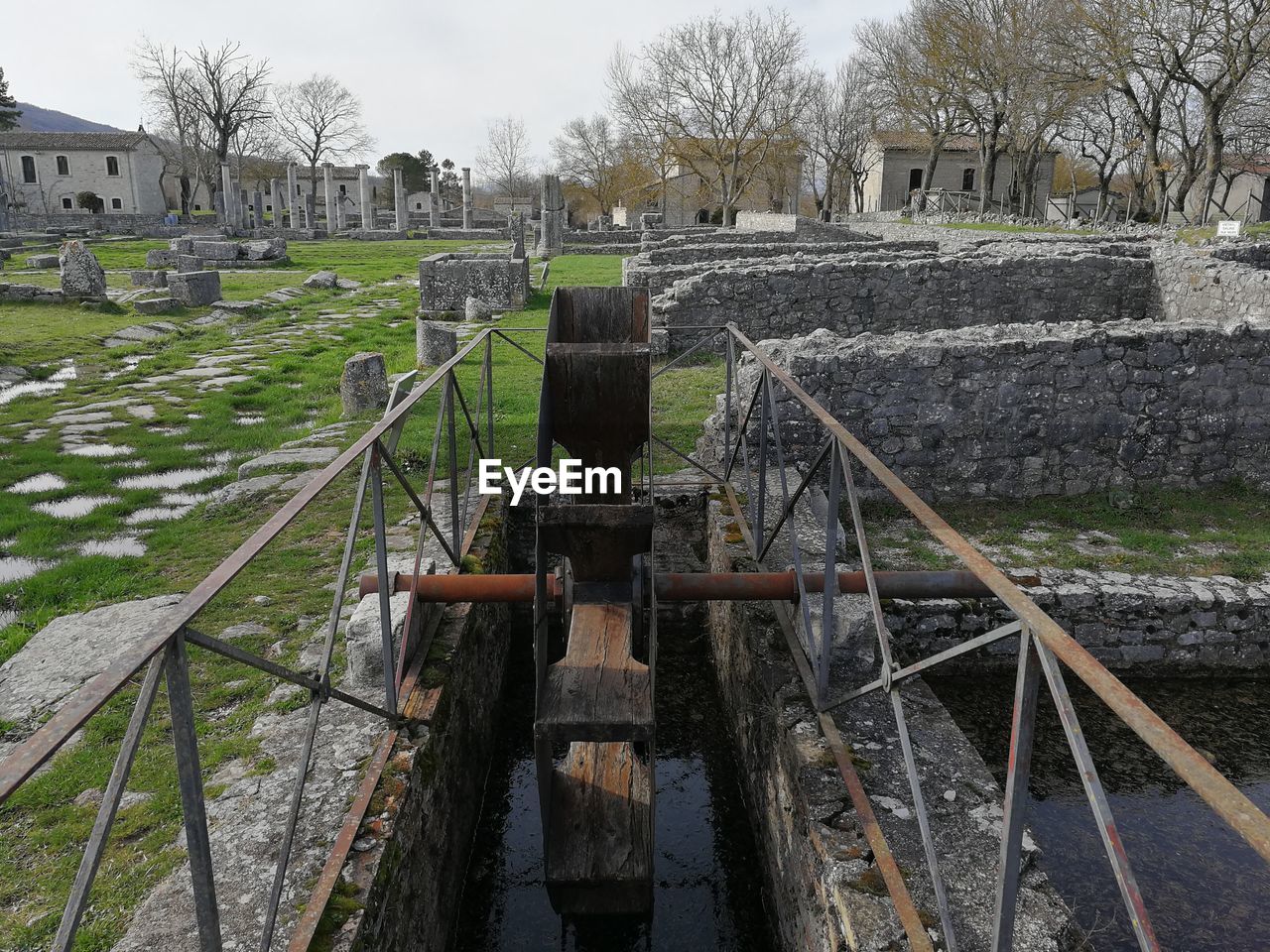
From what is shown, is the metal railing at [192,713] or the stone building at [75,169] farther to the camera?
the stone building at [75,169]

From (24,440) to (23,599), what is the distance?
4095 mm

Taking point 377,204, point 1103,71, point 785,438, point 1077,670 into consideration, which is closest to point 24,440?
point 785,438

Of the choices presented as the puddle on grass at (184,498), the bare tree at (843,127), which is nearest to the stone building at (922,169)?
the bare tree at (843,127)

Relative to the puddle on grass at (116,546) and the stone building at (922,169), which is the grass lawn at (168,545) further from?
the stone building at (922,169)

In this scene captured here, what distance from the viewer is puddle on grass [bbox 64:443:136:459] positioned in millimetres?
7820

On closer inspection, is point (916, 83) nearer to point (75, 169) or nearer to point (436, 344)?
point (436, 344)

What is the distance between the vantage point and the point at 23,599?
4953mm

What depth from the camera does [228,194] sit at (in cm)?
4006

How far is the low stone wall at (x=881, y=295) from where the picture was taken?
11391 mm

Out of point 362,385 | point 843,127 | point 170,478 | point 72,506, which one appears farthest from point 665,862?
point 843,127

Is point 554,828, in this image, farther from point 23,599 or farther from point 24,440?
point 24,440

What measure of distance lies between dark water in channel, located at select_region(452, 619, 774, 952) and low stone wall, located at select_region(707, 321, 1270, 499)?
2.60m

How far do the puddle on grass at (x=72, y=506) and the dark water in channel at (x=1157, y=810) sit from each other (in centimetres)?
617

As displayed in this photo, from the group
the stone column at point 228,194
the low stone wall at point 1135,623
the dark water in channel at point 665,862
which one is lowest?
the dark water in channel at point 665,862
